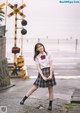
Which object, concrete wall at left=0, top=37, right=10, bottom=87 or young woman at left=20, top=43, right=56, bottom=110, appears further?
concrete wall at left=0, top=37, right=10, bottom=87

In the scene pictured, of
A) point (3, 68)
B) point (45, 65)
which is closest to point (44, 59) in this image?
point (45, 65)

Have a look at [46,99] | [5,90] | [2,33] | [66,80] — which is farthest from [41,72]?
[66,80]

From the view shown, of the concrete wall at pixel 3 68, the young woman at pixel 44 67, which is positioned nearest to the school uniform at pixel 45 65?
the young woman at pixel 44 67

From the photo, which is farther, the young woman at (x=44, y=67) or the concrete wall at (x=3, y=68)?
the concrete wall at (x=3, y=68)

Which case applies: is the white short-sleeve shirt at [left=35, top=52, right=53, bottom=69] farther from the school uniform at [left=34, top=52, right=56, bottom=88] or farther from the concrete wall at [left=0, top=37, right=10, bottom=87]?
the concrete wall at [left=0, top=37, right=10, bottom=87]

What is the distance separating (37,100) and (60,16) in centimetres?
1128

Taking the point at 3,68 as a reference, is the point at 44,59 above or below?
above

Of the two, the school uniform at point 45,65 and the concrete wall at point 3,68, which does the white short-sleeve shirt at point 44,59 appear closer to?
the school uniform at point 45,65

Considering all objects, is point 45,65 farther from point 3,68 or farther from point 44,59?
point 3,68

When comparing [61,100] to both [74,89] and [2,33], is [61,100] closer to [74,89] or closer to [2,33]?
[74,89]

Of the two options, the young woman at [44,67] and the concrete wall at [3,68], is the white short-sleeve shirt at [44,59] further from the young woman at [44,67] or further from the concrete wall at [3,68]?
the concrete wall at [3,68]

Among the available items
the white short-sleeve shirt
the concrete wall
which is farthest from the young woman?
the concrete wall

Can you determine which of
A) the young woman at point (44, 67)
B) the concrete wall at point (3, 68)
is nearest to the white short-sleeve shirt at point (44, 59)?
the young woman at point (44, 67)

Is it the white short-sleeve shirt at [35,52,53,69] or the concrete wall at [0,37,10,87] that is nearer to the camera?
the white short-sleeve shirt at [35,52,53,69]
